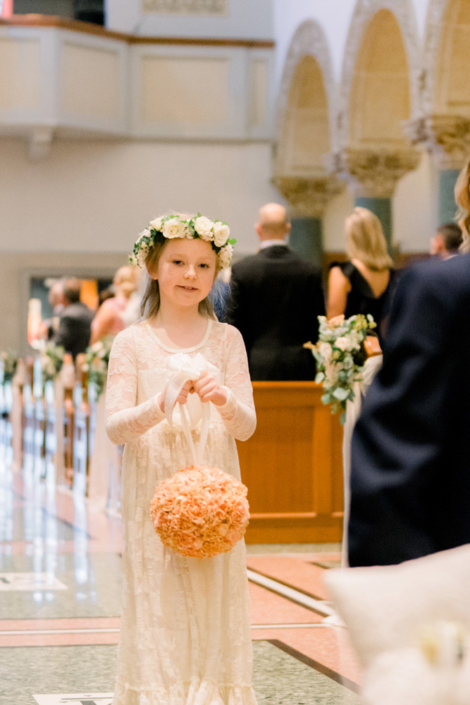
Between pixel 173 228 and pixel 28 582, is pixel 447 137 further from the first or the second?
pixel 173 228

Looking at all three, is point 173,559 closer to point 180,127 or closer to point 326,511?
point 326,511

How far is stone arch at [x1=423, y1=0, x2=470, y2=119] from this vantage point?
10.3 m

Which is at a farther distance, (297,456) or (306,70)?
(306,70)

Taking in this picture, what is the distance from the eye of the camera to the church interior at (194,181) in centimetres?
689

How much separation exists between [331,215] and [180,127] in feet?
8.23

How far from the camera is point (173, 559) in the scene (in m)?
3.01

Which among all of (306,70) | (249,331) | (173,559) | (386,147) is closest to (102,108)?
(306,70)

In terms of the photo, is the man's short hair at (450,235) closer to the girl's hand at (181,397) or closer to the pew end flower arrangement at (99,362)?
the pew end flower arrangement at (99,362)

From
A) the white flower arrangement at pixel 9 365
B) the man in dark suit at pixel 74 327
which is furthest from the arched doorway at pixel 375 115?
the white flower arrangement at pixel 9 365

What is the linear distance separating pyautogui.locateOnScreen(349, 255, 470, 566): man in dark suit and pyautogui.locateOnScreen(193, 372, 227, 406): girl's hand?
1.52m

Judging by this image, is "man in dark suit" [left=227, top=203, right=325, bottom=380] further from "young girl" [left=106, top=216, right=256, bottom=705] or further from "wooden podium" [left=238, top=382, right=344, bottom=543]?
"young girl" [left=106, top=216, right=256, bottom=705]

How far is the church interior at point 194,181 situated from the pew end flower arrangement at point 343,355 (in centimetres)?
96

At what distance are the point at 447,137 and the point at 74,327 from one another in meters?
3.89

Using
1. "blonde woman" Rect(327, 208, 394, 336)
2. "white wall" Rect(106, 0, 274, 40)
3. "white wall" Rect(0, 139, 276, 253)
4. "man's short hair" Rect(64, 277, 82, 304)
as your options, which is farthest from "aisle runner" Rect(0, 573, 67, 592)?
"white wall" Rect(106, 0, 274, 40)
